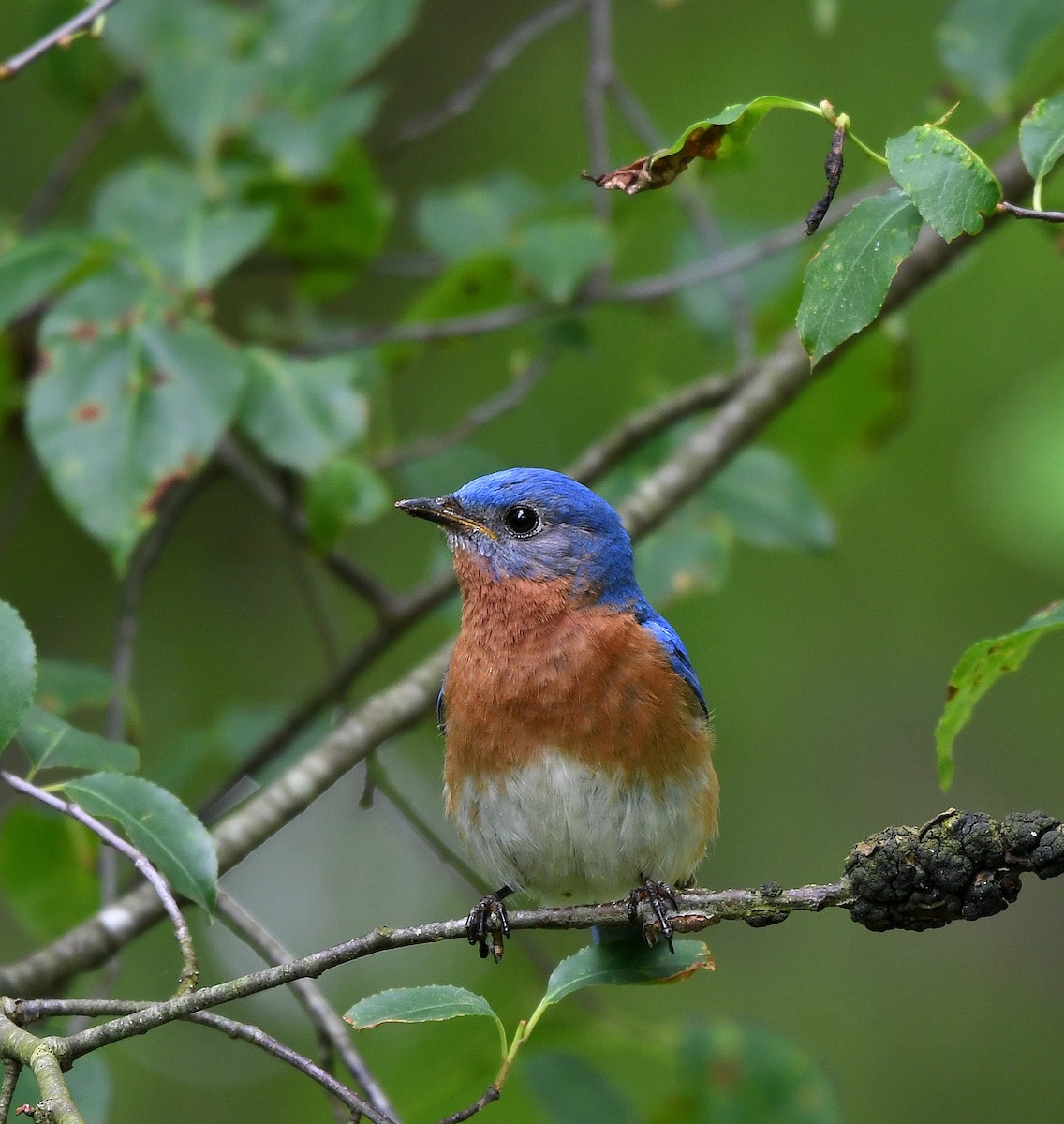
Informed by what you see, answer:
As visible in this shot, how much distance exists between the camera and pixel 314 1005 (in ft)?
12.3

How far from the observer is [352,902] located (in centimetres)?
877

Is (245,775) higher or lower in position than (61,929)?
higher

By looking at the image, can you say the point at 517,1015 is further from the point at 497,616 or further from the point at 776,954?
the point at 776,954

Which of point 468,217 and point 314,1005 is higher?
point 468,217

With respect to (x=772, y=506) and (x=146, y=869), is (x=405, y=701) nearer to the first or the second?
(x=772, y=506)

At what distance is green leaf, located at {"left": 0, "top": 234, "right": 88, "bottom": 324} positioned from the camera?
4172mm

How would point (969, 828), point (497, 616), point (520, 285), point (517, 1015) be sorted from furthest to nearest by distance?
point (520, 285) < point (517, 1015) < point (497, 616) < point (969, 828)

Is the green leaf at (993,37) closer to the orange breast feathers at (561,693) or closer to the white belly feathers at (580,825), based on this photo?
the orange breast feathers at (561,693)

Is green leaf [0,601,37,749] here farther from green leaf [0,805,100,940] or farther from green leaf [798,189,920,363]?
green leaf [0,805,100,940]

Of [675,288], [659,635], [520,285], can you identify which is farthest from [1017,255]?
[659,635]

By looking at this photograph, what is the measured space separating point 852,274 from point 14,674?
1.75 meters

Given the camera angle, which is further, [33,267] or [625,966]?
[33,267]

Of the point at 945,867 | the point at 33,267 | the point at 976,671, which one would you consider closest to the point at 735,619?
the point at 33,267

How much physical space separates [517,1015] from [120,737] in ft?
5.78
